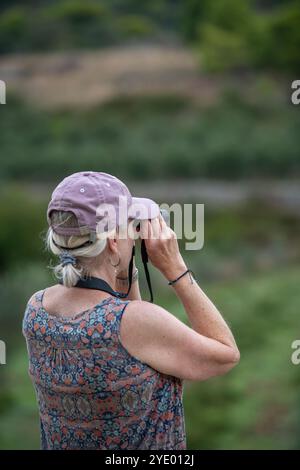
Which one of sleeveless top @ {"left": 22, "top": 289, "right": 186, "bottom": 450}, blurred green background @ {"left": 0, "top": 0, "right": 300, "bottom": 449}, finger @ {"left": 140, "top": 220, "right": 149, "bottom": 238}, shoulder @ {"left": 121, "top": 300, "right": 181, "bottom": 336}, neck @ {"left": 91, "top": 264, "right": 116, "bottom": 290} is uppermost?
blurred green background @ {"left": 0, "top": 0, "right": 300, "bottom": 449}

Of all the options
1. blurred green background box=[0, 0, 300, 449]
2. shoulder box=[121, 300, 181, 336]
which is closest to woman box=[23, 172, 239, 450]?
shoulder box=[121, 300, 181, 336]

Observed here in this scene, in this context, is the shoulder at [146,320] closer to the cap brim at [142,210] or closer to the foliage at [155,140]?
the cap brim at [142,210]

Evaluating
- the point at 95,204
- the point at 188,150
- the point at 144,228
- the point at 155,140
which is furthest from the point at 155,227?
the point at 155,140

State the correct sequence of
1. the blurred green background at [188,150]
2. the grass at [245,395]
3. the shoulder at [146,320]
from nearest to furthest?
the shoulder at [146,320]
the grass at [245,395]
the blurred green background at [188,150]

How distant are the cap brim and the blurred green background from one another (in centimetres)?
34

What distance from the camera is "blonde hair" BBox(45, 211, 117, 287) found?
1529mm

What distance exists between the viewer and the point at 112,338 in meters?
1.49

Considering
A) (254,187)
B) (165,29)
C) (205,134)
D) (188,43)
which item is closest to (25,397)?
(254,187)

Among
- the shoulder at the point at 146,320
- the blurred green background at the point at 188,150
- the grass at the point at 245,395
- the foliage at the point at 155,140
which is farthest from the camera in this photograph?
the foliage at the point at 155,140

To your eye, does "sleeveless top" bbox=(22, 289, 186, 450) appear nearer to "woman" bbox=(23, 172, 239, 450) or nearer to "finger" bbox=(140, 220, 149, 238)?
"woman" bbox=(23, 172, 239, 450)

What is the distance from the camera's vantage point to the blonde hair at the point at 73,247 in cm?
153

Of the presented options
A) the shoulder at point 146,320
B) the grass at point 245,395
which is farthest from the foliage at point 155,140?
the shoulder at point 146,320

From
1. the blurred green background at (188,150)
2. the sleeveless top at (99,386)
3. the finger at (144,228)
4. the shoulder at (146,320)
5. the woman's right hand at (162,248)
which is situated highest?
the blurred green background at (188,150)

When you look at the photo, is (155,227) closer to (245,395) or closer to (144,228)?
(144,228)
